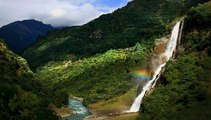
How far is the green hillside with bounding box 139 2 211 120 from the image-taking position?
78.2 m

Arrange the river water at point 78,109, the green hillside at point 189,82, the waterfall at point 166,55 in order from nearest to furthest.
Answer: the green hillside at point 189,82
the waterfall at point 166,55
the river water at point 78,109

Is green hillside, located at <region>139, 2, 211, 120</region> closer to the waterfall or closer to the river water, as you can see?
the waterfall

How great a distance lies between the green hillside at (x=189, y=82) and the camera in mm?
78188

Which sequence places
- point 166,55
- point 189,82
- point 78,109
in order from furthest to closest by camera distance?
1. point 78,109
2. point 166,55
3. point 189,82

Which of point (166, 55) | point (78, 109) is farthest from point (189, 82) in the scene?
point (78, 109)

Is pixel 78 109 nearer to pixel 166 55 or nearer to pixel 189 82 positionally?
pixel 166 55

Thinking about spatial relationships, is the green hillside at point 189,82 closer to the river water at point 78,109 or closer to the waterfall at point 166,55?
the waterfall at point 166,55

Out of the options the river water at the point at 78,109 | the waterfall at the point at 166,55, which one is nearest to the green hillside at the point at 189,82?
the waterfall at the point at 166,55

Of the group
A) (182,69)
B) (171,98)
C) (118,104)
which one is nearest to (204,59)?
(182,69)

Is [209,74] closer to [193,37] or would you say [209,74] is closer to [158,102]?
[158,102]

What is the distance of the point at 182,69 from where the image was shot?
93.6 meters

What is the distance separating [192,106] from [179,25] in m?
50.0

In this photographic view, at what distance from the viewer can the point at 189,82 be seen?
3425 inches

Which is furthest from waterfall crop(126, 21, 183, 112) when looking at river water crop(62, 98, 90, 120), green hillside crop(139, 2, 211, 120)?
green hillside crop(139, 2, 211, 120)
